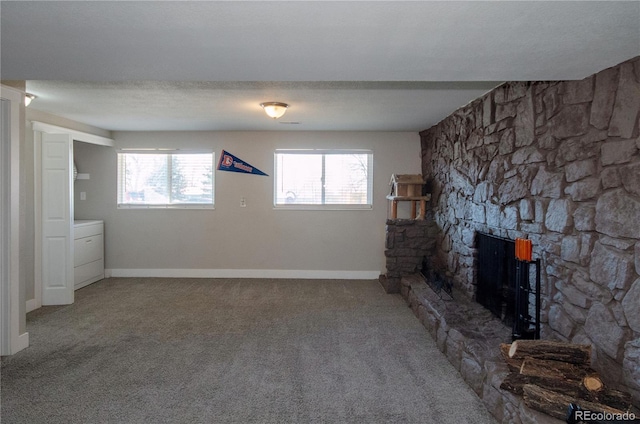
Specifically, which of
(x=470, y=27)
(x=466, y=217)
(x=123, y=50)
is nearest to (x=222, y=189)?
(x=466, y=217)

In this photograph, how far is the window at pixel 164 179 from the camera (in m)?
6.08

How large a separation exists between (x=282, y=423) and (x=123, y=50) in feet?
7.39

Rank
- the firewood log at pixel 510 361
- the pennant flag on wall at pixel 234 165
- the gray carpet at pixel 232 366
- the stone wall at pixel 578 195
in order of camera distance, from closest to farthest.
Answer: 1. the stone wall at pixel 578 195
2. the firewood log at pixel 510 361
3. the gray carpet at pixel 232 366
4. the pennant flag on wall at pixel 234 165

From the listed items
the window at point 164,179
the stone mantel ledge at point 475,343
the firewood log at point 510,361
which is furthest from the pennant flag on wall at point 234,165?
the firewood log at point 510,361

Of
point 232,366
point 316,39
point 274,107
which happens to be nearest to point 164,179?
point 274,107

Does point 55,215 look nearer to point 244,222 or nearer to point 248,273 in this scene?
point 244,222

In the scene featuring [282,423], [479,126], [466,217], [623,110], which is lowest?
[282,423]

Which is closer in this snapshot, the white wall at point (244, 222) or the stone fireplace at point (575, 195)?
the stone fireplace at point (575, 195)

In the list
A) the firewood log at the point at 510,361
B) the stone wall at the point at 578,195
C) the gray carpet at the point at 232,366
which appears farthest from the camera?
the gray carpet at the point at 232,366

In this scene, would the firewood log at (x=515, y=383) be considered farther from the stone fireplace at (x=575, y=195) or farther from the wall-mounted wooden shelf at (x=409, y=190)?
the wall-mounted wooden shelf at (x=409, y=190)

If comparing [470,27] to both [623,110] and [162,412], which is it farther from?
[162,412]

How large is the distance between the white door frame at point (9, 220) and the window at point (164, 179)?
286 centimetres

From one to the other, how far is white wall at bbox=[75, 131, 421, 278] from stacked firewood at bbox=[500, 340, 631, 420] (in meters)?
3.73

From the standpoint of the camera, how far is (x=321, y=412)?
2373 millimetres
